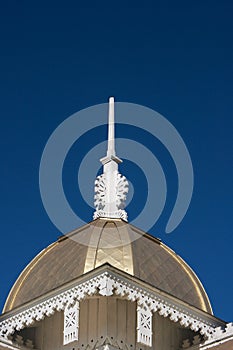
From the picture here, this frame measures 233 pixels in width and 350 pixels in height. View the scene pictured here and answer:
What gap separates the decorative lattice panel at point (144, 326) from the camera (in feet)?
95.2

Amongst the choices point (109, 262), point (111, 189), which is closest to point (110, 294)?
point (109, 262)

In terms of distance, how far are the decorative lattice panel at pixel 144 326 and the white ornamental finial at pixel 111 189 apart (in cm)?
542

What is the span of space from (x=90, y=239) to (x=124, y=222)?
182 centimetres

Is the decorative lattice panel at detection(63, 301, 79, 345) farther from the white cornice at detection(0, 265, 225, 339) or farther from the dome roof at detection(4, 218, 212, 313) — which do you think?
the dome roof at detection(4, 218, 212, 313)

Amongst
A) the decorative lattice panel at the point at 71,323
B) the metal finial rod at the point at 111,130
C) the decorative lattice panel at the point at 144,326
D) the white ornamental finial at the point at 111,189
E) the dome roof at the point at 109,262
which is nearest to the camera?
the decorative lattice panel at the point at 71,323

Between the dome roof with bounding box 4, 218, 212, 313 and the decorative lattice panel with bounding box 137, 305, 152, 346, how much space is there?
58.6 inches

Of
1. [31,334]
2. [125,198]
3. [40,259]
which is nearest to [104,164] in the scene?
[125,198]

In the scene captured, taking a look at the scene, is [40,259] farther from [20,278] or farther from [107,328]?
[107,328]

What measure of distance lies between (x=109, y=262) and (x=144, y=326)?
2485 millimetres

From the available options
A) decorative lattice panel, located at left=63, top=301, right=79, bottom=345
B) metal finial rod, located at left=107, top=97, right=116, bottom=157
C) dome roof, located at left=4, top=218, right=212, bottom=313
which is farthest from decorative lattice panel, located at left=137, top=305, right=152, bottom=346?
metal finial rod, located at left=107, top=97, right=116, bottom=157

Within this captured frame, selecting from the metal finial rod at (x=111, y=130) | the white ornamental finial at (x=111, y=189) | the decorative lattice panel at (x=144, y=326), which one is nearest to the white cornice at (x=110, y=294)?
the decorative lattice panel at (x=144, y=326)

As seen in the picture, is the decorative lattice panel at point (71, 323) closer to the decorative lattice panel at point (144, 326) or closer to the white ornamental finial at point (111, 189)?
the decorative lattice panel at point (144, 326)

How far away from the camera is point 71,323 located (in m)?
29.0

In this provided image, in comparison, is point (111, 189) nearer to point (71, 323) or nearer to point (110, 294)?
point (110, 294)
